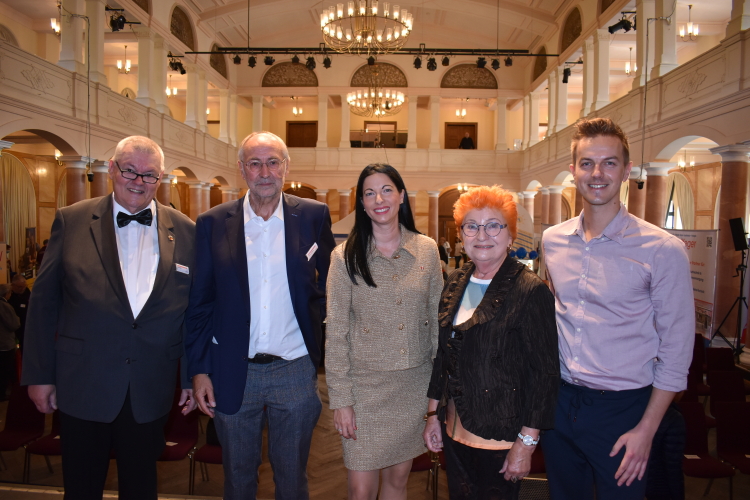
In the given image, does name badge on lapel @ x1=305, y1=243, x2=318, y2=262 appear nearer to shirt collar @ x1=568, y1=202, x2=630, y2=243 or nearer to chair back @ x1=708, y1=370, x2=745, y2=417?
shirt collar @ x1=568, y1=202, x2=630, y2=243

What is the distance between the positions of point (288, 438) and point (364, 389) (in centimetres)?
43

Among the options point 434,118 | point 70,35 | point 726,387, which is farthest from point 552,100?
point 70,35

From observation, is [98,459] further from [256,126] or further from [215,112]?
[215,112]

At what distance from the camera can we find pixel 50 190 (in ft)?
45.5

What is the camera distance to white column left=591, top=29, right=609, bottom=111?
11.0 metres

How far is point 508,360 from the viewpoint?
1.65 meters

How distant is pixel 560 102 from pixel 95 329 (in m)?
14.2

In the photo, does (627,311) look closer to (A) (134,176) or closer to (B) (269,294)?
(B) (269,294)

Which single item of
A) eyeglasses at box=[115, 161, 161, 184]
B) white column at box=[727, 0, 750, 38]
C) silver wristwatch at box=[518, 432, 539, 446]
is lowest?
silver wristwatch at box=[518, 432, 539, 446]

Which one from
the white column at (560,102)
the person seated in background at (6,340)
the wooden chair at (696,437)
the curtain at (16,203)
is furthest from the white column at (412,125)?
the wooden chair at (696,437)

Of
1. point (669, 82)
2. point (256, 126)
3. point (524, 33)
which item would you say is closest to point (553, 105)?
point (524, 33)

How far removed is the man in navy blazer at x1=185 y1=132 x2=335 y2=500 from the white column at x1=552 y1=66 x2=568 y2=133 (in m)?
13.2

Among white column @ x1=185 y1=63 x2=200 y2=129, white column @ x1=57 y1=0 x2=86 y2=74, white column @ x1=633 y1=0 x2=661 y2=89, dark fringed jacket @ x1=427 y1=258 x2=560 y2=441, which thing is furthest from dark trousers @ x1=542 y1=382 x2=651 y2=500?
white column @ x1=185 y1=63 x2=200 y2=129

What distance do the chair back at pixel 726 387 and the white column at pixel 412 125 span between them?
13.6m
